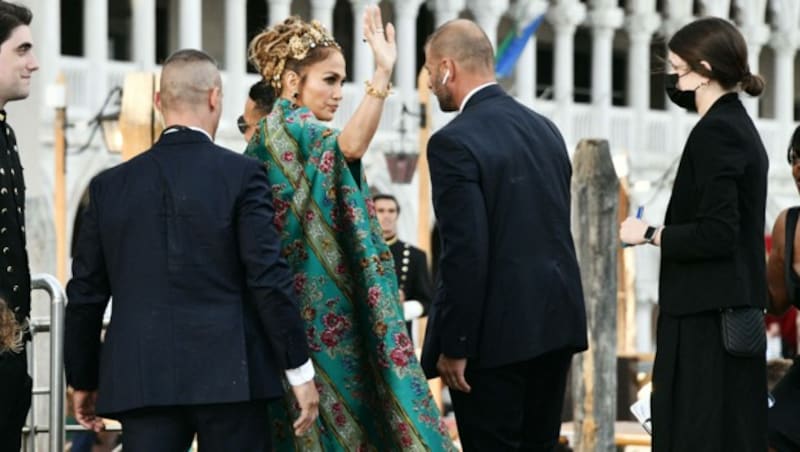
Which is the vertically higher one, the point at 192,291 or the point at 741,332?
the point at 192,291

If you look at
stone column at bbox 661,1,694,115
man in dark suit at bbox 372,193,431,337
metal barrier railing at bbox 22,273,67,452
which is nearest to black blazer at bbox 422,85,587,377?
metal barrier railing at bbox 22,273,67,452

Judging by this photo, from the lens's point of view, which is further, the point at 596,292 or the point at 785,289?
the point at 596,292

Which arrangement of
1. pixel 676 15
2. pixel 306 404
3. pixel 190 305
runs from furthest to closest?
pixel 676 15 < pixel 306 404 < pixel 190 305

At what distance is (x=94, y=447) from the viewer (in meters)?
11.1

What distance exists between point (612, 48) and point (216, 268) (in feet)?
116

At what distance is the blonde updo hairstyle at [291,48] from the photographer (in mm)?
6066

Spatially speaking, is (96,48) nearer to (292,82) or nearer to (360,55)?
(360,55)

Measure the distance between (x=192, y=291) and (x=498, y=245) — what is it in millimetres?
1059

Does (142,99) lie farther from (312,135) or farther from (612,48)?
(612,48)

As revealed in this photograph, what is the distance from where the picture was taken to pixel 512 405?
605cm

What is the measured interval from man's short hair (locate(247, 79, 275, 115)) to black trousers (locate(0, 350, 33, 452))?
1.35m

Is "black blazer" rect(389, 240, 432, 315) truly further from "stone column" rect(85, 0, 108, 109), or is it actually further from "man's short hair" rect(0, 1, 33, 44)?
"stone column" rect(85, 0, 108, 109)

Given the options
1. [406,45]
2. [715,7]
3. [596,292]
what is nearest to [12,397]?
[596,292]

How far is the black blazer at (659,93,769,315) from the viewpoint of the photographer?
5777mm
